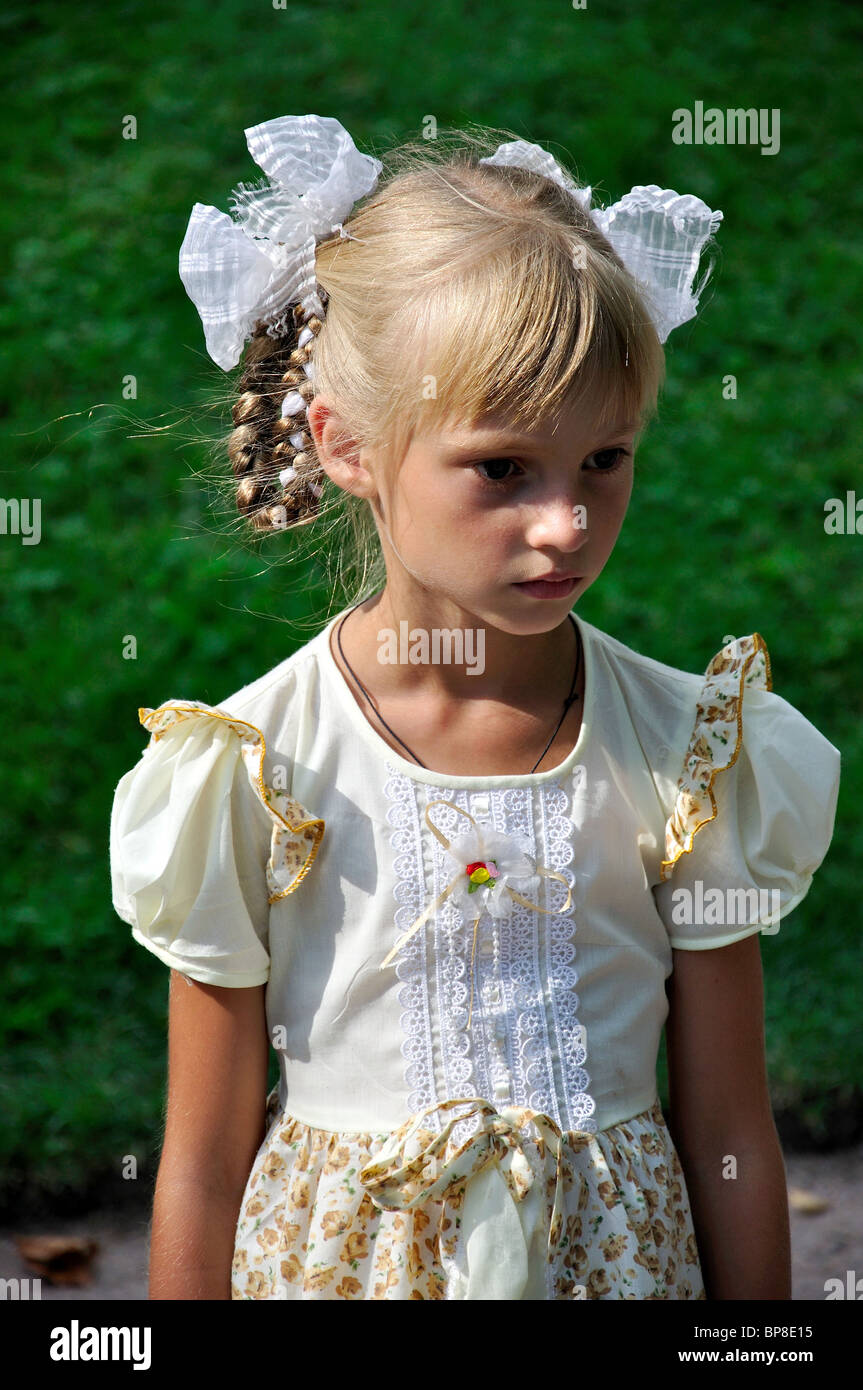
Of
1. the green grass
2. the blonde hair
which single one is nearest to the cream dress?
the blonde hair

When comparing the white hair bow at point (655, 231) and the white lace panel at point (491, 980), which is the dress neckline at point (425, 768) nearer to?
the white lace panel at point (491, 980)

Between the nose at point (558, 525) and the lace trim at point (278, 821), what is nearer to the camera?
the nose at point (558, 525)

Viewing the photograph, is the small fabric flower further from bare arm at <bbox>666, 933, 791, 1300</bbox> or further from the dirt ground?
the dirt ground

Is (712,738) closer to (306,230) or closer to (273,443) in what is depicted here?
(273,443)

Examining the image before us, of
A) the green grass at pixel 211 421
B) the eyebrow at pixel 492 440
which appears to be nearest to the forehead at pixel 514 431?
the eyebrow at pixel 492 440

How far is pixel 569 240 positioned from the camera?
5.65 feet

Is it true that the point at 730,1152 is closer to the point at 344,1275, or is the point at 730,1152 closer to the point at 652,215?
the point at 344,1275

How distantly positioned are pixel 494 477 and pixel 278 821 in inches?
18.6

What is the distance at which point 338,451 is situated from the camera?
1.85m

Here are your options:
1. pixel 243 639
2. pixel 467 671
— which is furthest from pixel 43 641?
pixel 467 671

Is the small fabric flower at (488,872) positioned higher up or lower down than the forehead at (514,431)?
lower down

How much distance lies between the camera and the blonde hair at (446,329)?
5.41 feet

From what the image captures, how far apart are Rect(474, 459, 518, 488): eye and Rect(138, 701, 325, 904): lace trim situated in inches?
15.8

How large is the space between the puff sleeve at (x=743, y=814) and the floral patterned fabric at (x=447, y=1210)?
27 cm
